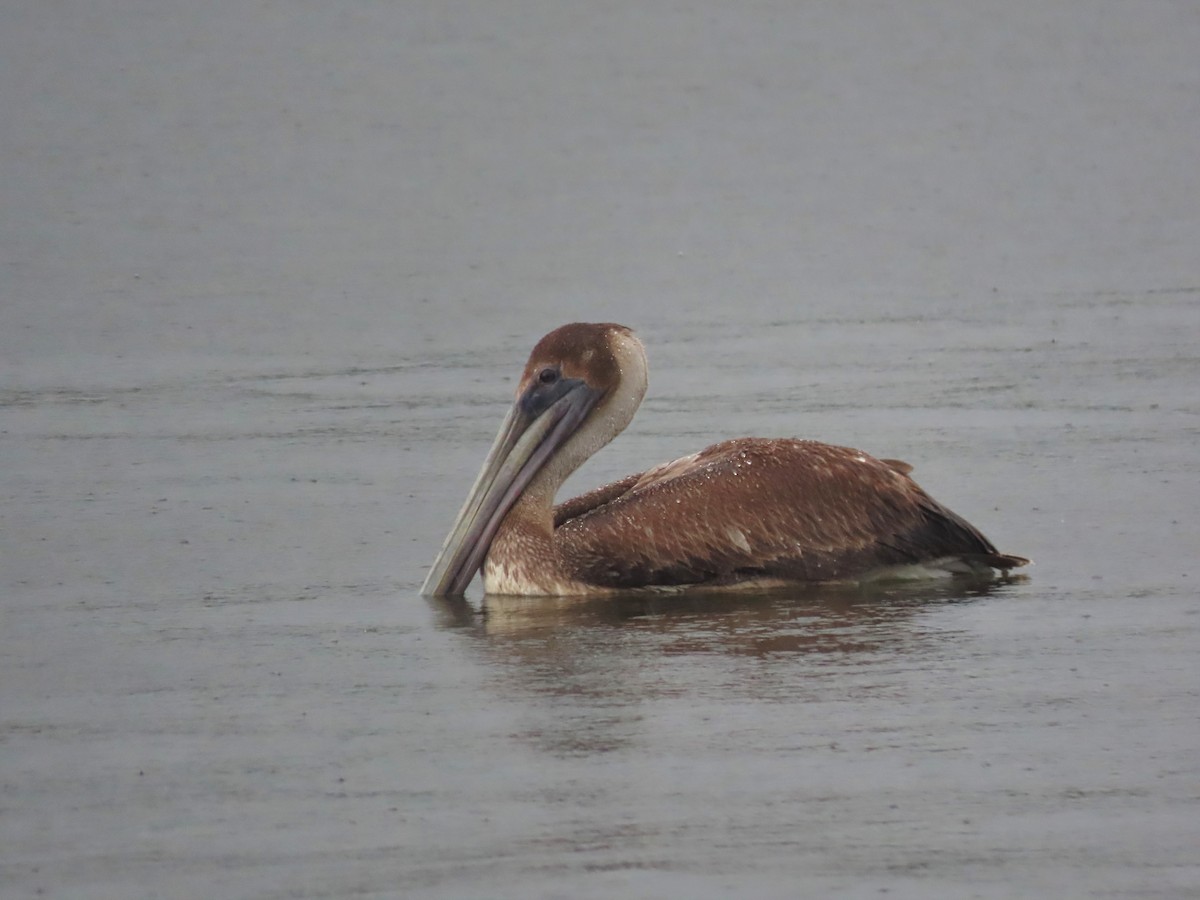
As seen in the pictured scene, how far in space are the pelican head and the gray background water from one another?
0.41 m

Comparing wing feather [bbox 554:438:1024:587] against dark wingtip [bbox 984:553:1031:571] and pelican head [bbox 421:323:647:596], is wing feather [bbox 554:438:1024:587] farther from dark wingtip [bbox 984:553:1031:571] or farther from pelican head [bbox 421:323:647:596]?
pelican head [bbox 421:323:647:596]

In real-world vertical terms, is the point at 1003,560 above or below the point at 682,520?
below

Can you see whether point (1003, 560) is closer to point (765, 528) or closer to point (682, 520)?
point (765, 528)

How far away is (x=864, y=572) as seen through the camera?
24.1ft

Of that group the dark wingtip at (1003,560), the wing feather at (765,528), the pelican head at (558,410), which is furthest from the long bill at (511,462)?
the dark wingtip at (1003,560)

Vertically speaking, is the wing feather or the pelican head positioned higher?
the pelican head

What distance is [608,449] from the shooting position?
9227 millimetres

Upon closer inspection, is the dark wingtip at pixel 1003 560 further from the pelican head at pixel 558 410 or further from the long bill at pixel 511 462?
the long bill at pixel 511 462

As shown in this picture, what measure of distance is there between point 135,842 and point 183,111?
39.8 ft

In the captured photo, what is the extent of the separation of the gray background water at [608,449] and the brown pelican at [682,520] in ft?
0.61

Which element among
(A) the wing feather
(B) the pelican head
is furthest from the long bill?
(A) the wing feather

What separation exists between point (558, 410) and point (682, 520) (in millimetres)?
607

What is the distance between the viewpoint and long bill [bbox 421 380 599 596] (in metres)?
7.45

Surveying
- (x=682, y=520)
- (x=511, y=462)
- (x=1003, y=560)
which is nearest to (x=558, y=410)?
(x=511, y=462)
